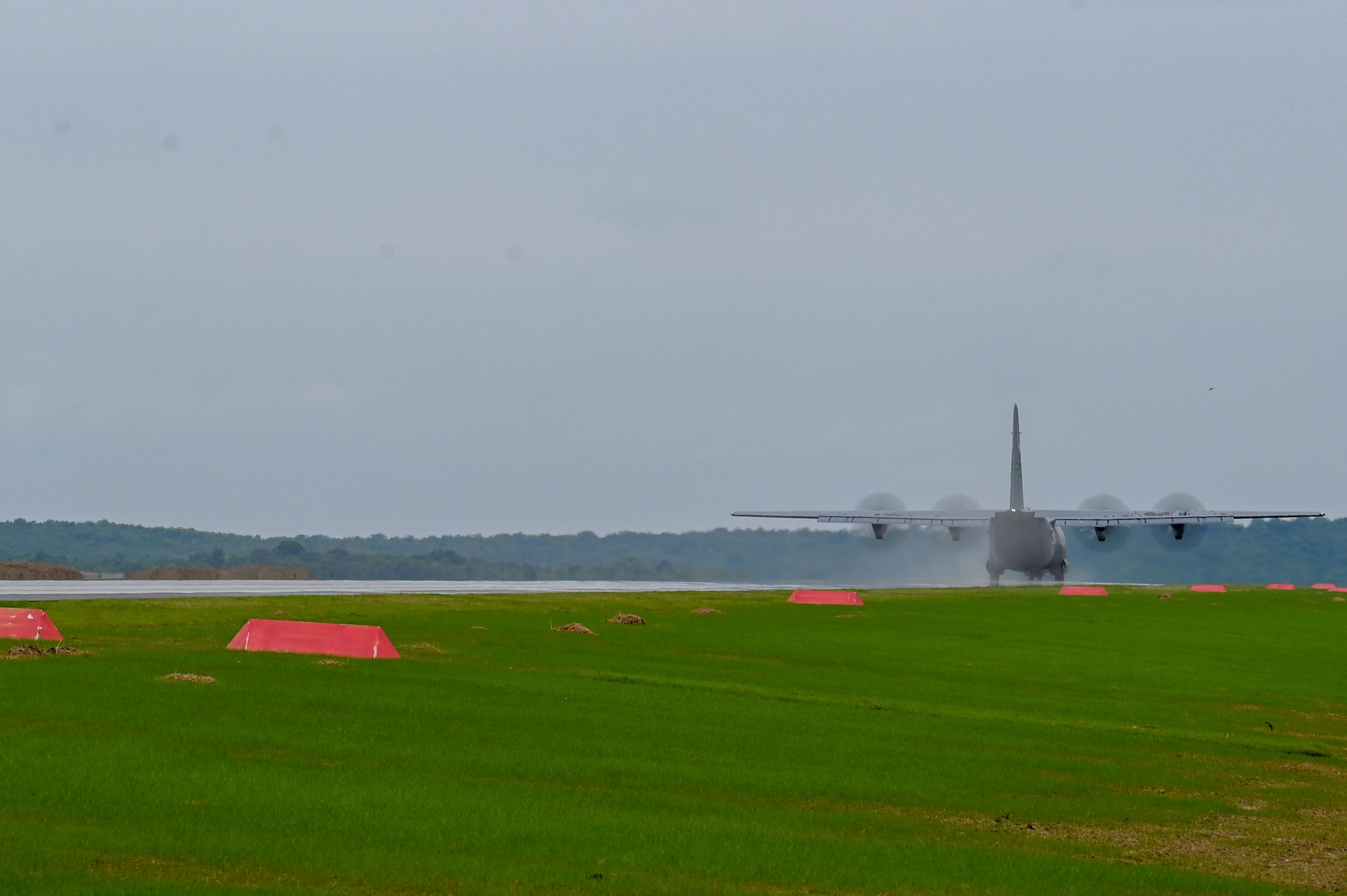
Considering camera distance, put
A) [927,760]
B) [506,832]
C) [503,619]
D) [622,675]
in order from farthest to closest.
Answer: [503,619] → [622,675] → [927,760] → [506,832]

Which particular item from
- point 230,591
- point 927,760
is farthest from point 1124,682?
point 230,591

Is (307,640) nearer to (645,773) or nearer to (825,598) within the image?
(645,773)

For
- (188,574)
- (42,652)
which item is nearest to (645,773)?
(42,652)

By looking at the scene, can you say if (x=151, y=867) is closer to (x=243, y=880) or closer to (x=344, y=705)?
(x=243, y=880)

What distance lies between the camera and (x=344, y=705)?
25125 mm

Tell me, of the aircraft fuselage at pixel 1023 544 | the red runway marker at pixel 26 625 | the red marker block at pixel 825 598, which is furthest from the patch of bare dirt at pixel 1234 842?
the aircraft fuselage at pixel 1023 544

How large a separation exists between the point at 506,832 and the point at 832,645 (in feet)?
106

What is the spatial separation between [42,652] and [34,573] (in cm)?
12274

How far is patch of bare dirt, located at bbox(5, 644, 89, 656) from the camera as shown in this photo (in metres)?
30.2

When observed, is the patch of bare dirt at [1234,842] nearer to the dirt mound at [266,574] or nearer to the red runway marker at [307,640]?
the red runway marker at [307,640]

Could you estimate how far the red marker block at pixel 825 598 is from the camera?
79062 millimetres

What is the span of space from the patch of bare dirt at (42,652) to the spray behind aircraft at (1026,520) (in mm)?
104786

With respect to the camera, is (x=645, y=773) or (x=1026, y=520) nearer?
(x=645, y=773)

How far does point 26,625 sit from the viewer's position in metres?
36.8
